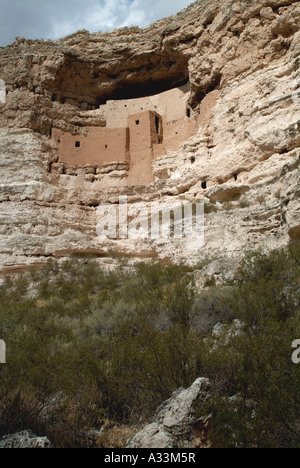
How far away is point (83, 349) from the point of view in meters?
4.32

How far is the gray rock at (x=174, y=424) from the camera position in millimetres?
2656

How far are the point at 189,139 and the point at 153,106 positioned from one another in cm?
330

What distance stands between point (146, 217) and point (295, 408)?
406 inches

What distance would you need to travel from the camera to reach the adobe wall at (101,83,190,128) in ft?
52.7

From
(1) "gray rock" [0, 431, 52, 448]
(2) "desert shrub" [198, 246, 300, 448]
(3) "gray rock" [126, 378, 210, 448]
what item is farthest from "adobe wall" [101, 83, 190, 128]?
(1) "gray rock" [0, 431, 52, 448]

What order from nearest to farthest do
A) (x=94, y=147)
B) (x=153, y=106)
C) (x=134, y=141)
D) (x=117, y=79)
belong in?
(x=134, y=141), (x=94, y=147), (x=153, y=106), (x=117, y=79)

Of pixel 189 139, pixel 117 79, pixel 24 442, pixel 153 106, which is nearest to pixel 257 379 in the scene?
pixel 24 442

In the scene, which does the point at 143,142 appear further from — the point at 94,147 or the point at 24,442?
the point at 24,442

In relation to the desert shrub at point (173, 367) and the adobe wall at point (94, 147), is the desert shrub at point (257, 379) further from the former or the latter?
the adobe wall at point (94, 147)

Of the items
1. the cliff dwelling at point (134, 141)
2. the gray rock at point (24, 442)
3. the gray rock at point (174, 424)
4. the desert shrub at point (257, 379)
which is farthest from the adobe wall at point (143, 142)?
the gray rock at point (24, 442)

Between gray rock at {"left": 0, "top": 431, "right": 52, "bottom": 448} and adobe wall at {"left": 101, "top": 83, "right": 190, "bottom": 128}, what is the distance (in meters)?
14.4

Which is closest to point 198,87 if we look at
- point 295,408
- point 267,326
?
point 267,326

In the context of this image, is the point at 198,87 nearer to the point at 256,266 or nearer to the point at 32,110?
the point at 32,110

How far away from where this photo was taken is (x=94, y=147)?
15.7 m
